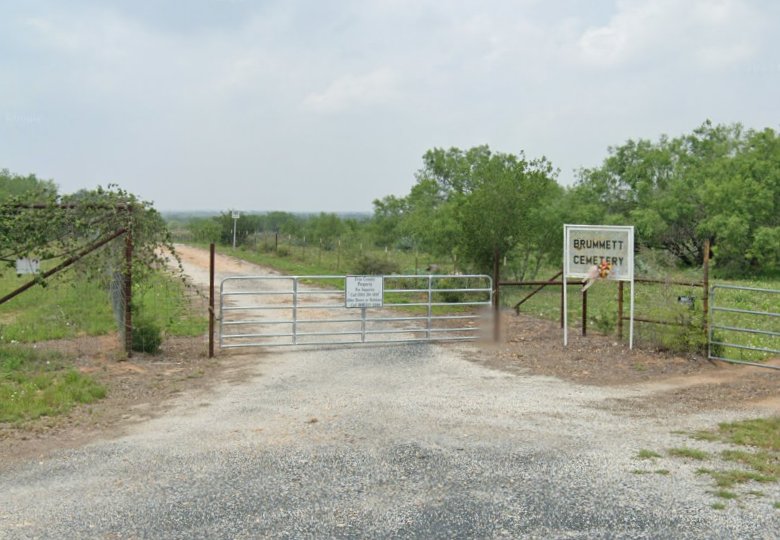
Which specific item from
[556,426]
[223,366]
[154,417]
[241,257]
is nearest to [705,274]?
[556,426]

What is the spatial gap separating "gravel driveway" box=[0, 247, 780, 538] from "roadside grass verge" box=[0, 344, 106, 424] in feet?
3.92

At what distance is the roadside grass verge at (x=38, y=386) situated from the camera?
26.2 feet

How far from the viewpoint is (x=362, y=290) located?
1265 cm

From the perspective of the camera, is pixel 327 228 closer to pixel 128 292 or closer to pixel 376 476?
pixel 128 292

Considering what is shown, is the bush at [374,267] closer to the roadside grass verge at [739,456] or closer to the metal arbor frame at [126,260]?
the metal arbor frame at [126,260]

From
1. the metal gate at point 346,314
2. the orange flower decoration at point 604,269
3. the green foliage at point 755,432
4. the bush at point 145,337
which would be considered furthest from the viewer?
the orange flower decoration at point 604,269

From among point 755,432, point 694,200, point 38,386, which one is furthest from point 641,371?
point 694,200

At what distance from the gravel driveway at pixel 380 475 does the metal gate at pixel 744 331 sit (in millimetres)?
3153

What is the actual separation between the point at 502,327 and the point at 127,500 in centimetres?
886

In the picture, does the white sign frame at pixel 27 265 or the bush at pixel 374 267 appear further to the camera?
the bush at pixel 374 267

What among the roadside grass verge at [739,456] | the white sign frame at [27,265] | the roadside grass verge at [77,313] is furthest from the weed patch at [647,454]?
the white sign frame at [27,265]

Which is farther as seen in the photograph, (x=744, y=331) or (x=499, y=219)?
(x=499, y=219)

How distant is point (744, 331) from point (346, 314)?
334 inches

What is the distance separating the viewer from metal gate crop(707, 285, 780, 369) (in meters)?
10.7
